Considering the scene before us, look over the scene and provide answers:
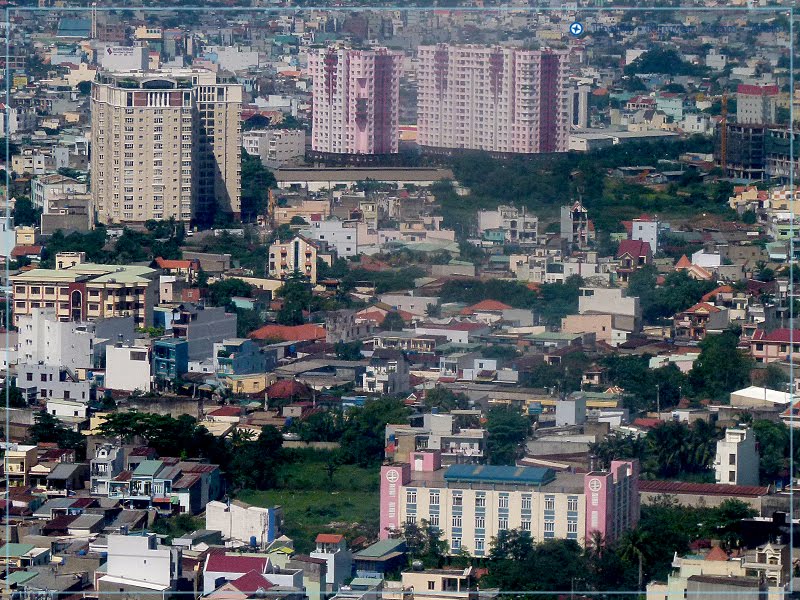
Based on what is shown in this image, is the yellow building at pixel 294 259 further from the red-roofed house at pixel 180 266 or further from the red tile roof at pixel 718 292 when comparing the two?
the red tile roof at pixel 718 292

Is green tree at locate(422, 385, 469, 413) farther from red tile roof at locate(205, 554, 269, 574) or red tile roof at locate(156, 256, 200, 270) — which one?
red tile roof at locate(156, 256, 200, 270)

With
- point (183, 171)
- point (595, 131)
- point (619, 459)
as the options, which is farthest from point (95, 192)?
point (619, 459)

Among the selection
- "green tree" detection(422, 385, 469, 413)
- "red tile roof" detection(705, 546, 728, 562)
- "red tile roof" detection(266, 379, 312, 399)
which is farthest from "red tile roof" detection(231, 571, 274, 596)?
"red tile roof" detection(266, 379, 312, 399)

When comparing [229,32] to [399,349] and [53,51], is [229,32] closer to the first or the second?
[53,51]

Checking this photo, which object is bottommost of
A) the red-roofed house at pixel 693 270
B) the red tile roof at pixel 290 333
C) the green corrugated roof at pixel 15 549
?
the green corrugated roof at pixel 15 549

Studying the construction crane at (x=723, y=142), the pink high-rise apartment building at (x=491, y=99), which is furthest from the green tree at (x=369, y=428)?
the construction crane at (x=723, y=142)

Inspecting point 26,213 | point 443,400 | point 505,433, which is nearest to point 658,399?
point 443,400

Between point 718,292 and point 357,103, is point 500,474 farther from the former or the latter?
point 357,103

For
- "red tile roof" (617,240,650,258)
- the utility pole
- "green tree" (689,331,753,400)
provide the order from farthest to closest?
"red tile roof" (617,240,650,258)
"green tree" (689,331,753,400)
the utility pole
